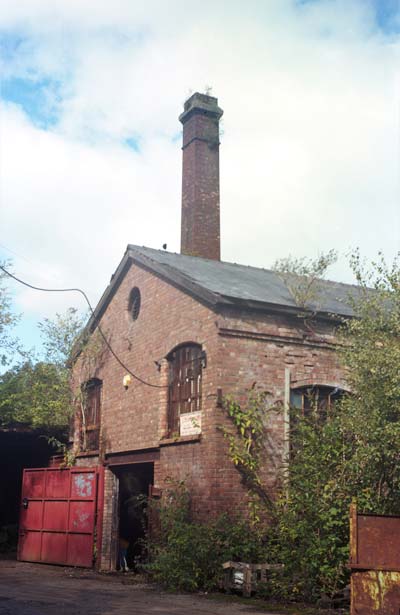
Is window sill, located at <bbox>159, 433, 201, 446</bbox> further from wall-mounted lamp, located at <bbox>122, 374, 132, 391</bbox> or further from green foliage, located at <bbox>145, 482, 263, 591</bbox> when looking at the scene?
wall-mounted lamp, located at <bbox>122, 374, 132, 391</bbox>

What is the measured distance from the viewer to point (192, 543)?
457 inches

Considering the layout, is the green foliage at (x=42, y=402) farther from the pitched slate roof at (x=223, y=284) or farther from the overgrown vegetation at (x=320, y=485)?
the overgrown vegetation at (x=320, y=485)

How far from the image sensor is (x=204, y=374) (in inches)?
514

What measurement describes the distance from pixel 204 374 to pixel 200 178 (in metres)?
9.48

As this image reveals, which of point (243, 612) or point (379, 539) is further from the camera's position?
point (243, 612)

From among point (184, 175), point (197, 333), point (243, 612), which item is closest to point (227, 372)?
point (197, 333)

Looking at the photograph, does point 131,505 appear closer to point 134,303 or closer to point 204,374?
point 134,303

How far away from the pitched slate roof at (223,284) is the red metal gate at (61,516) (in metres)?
4.08

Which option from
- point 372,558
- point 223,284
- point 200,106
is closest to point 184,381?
point 223,284

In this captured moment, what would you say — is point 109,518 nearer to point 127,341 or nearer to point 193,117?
point 127,341

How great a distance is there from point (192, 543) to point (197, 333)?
379 cm

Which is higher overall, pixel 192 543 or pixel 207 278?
pixel 207 278

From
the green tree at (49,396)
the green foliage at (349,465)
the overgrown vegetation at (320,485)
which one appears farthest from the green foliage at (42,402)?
the green foliage at (349,465)

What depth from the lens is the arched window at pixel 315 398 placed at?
531 inches
